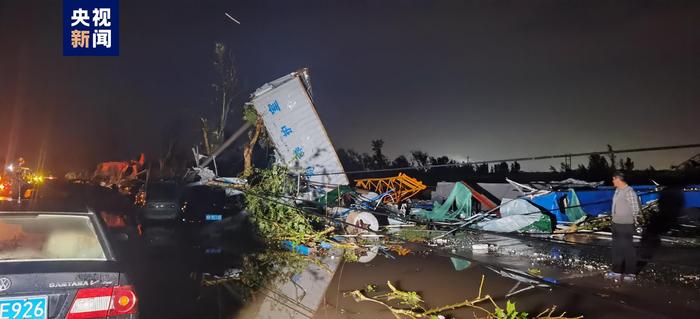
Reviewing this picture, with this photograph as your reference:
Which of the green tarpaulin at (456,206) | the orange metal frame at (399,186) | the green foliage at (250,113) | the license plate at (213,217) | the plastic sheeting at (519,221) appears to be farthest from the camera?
the green foliage at (250,113)

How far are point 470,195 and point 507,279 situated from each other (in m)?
6.35

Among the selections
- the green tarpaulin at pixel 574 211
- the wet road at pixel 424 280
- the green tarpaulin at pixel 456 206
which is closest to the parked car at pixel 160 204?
the wet road at pixel 424 280

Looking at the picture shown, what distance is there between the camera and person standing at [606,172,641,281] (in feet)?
23.5

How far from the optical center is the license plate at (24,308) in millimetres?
3059

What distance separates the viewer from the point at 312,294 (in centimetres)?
679

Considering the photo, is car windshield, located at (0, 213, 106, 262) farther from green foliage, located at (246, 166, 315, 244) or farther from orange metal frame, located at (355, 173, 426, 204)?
orange metal frame, located at (355, 173, 426, 204)

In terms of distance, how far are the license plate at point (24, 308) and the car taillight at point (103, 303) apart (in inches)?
6.9

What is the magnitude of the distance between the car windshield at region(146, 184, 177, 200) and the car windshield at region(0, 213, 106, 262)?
1104cm

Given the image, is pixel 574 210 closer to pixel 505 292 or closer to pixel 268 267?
pixel 505 292

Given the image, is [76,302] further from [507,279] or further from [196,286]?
[507,279]

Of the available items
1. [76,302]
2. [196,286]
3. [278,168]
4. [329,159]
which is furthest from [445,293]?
[329,159]

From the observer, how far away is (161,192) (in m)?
14.9

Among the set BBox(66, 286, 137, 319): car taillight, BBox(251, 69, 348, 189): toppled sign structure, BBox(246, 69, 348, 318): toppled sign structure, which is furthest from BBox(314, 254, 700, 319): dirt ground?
BBox(251, 69, 348, 189): toppled sign structure

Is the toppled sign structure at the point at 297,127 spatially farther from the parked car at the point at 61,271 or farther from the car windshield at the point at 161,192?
the parked car at the point at 61,271
